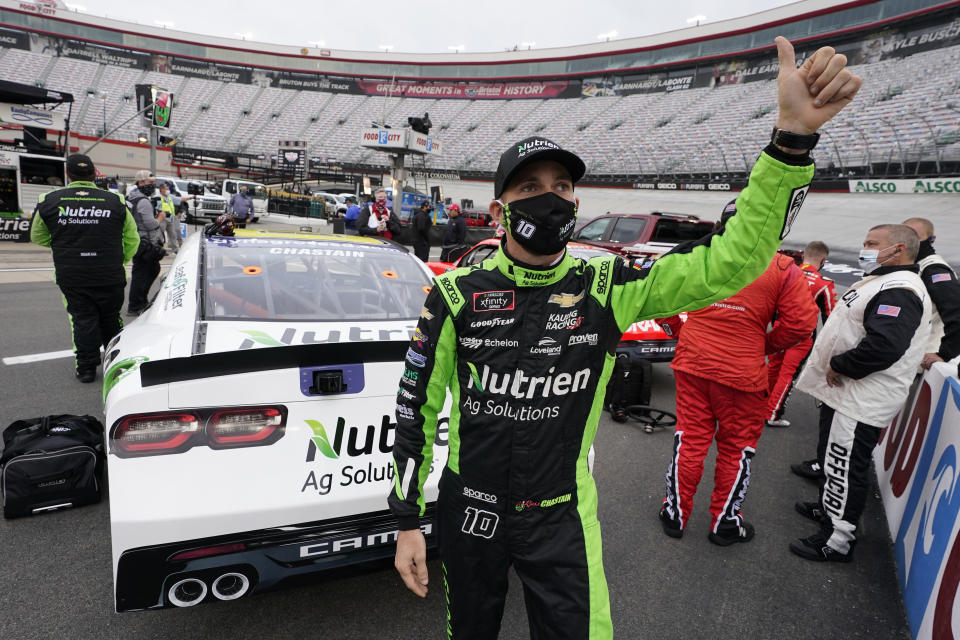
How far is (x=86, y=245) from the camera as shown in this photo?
4297mm

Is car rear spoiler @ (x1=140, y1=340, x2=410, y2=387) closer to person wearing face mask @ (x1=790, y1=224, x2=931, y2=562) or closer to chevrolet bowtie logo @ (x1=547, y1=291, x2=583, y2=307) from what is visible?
chevrolet bowtie logo @ (x1=547, y1=291, x2=583, y2=307)

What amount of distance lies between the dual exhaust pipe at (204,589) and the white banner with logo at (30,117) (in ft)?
71.0

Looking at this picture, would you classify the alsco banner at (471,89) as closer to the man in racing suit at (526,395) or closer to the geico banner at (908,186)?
the geico banner at (908,186)

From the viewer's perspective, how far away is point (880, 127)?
21.9 metres

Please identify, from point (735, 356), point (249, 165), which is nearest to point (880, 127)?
point (735, 356)

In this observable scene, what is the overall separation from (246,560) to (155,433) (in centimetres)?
51

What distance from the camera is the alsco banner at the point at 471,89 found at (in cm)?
4494

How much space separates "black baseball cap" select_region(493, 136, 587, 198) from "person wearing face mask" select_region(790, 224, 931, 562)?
212cm

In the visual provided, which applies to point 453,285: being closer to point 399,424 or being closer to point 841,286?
point 399,424

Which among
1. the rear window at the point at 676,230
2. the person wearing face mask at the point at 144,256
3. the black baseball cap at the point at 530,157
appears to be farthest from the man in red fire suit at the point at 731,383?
the person wearing face mask at the point at 144,256

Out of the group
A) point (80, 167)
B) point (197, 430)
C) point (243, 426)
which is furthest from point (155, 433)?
point (80, 167)

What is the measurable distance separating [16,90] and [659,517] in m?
21.6

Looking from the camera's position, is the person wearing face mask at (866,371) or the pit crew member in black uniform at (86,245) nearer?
the person wearing face mask at (866,371)

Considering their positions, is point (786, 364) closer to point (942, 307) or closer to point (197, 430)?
point (942, 307)
